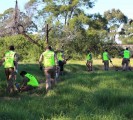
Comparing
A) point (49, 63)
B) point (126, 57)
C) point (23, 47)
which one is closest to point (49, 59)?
point (49, 63)

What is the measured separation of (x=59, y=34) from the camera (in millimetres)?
47062

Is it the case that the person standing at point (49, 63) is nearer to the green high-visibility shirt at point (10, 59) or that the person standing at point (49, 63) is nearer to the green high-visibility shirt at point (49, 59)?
the green high-visibility shirt at point (49, 59)

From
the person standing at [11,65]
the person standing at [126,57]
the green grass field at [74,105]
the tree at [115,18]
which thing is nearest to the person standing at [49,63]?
the green grass field at [74,105]

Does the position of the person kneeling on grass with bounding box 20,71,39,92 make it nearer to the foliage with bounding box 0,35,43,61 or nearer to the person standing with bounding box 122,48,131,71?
the person standing with bounding box 122,48,131,71

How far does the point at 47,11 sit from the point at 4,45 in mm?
13982

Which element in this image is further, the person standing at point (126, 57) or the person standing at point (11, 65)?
the person standing at point (126, 57)

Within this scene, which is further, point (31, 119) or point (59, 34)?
point (59, 34)

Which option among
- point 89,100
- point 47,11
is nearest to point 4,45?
point 47,11

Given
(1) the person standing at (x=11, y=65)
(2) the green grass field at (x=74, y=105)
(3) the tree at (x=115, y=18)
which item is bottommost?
(2) the green grass field at (x=74, y=105)

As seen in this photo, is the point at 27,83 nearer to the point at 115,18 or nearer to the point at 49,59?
the point at 49,59

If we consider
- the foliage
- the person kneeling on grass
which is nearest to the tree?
the foliage

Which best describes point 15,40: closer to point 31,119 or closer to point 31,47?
point 31,47

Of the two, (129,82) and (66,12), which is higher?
(66,12)

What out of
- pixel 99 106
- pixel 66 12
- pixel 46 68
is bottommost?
pixel 99 106
